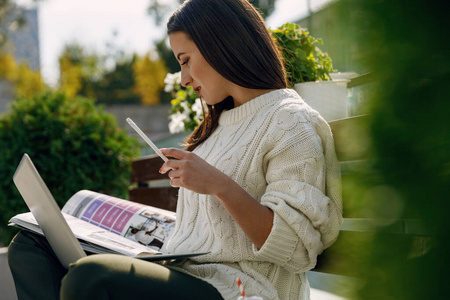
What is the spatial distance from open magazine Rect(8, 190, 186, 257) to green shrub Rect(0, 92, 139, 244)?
83.5 inches

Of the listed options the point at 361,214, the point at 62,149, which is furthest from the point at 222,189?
the point at 62,149

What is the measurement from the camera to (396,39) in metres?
0.58

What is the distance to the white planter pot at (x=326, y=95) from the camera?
1.98m

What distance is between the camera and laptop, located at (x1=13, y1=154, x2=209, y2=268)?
1316 mm

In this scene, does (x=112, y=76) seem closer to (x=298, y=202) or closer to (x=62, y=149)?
(x=62, y=149)

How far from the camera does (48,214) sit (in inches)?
54.2

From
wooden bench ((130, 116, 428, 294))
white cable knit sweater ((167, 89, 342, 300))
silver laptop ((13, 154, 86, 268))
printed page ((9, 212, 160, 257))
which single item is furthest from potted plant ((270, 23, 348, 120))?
wooden bench ((130, 116, 428, 294))

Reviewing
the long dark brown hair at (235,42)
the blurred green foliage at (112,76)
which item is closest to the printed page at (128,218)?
the long dark brown hair at (235,42)

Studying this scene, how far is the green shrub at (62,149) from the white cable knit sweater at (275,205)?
9.42ft

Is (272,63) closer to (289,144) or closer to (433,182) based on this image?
(289,144)

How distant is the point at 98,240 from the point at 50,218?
0.20 metres

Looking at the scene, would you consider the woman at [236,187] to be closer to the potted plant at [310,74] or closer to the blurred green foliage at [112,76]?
the potted plant at [310,74]

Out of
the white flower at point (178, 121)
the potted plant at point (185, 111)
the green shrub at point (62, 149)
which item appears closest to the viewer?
the potted plant at point (185, 111)

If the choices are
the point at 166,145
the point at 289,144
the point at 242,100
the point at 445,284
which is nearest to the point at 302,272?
the point at 289,144
